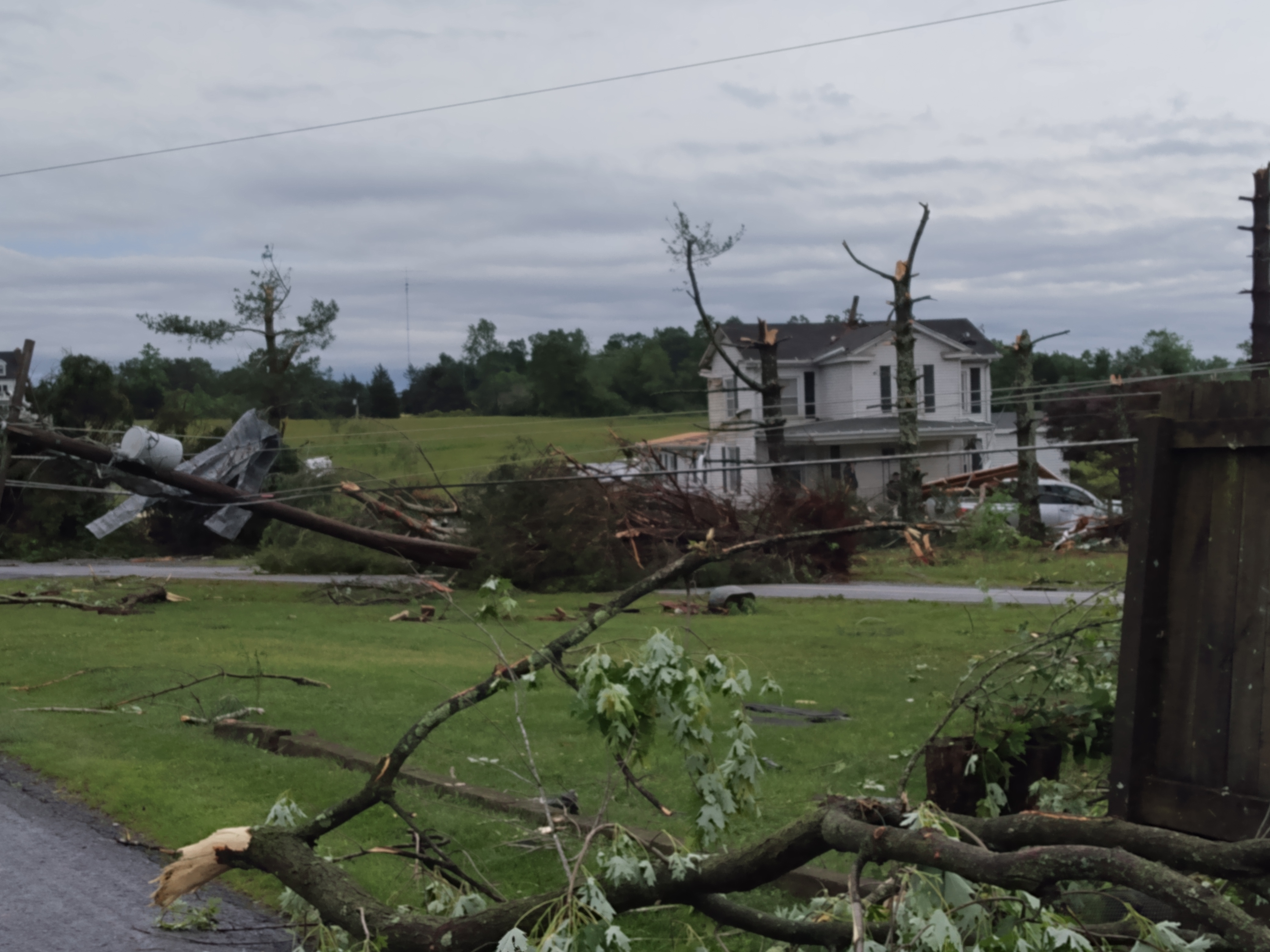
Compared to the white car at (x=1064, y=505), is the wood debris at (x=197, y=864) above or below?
above

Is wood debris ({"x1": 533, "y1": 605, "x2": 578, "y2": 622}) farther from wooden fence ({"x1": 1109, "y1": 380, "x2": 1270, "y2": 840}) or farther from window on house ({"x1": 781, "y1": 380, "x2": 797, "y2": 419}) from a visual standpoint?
window on house ({"x1": 781, "y1": 380, "x2": 797, "y2": 419})

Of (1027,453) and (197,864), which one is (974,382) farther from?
(197,864)

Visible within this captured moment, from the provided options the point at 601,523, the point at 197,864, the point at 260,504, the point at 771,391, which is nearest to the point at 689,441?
the point at 771,391

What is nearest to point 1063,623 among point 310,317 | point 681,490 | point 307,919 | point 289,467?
point 307,919

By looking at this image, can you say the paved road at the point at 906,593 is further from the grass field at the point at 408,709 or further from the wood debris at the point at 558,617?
the wood debris at the point at 558,617

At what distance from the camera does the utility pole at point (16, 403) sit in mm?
18156

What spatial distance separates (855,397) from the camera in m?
42.9

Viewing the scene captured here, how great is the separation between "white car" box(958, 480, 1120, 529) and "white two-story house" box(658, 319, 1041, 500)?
6414mm

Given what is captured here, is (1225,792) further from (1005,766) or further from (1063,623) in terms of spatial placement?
(1063,623)

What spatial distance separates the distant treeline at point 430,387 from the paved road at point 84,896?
72.3 ft

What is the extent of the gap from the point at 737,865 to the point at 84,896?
12.5 feet

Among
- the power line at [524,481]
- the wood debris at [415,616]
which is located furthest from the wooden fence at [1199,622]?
the wood debris at [415,616]

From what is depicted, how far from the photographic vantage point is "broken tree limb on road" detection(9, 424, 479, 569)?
18.9 m

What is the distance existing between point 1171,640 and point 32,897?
520 centimetres
